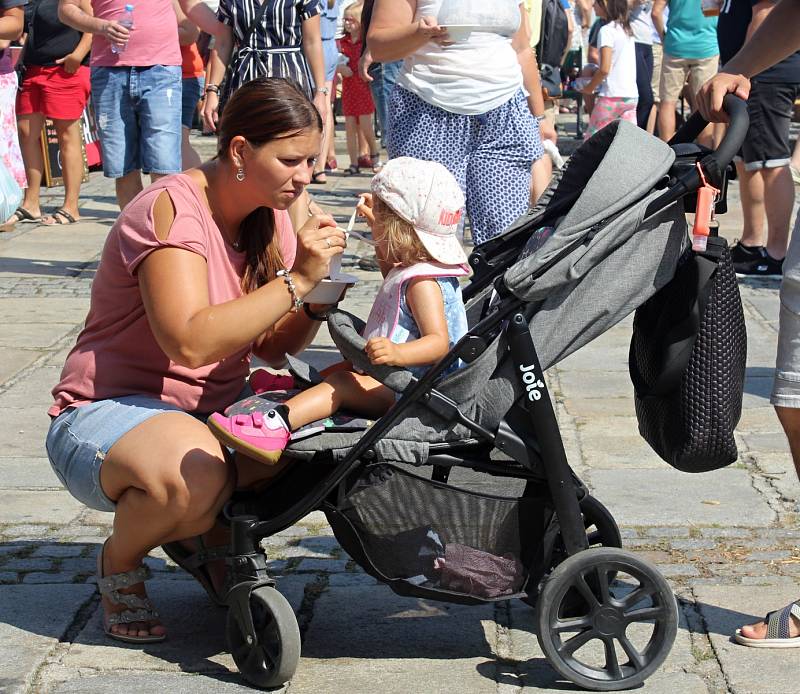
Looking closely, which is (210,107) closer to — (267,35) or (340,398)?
(267,35)

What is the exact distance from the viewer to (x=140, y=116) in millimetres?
7848

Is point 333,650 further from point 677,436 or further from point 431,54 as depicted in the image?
point 431,54

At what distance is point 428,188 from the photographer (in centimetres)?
326

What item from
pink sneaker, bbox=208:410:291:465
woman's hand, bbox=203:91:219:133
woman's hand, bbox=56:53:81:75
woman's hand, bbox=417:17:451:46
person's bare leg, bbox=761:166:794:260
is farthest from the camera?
woman's hand, bbox=56:53:81:75

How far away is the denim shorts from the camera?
3305 mm

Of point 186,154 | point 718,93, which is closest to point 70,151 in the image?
point 186,154

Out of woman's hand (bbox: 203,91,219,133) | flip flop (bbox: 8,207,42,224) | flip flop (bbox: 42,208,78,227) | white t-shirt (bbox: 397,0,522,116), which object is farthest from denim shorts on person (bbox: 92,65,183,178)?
white t-shirt (bbox: 397,0,522,116)

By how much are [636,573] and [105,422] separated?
133 centimetres

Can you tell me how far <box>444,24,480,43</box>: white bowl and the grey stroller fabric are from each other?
2374 mm

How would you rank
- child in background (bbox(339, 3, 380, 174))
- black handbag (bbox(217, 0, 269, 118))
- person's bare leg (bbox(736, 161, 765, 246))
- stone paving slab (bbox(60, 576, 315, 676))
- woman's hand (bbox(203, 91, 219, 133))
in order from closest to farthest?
stone paving slab (bbox(60, 576, 315, 676)), black handbag (bbox(217, 0, 269, 118)), woman's hand (bbox(203, 91, 219, 133)), person's bare leg (bbox(736, 161, 765, 246)), child in background (bbox(339, 3, 380, 174))

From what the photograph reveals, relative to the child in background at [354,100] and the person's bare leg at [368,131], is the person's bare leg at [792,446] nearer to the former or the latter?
the child in background at [354,100]

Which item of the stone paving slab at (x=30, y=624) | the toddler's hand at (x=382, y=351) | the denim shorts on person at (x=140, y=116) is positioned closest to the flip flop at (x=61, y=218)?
the denim shorts on person at (x=140, y=116)

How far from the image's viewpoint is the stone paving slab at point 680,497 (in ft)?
14.0

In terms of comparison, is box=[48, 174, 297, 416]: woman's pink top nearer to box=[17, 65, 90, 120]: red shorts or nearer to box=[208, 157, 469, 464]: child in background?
box=[208, 157, 469, 464]: child in background
